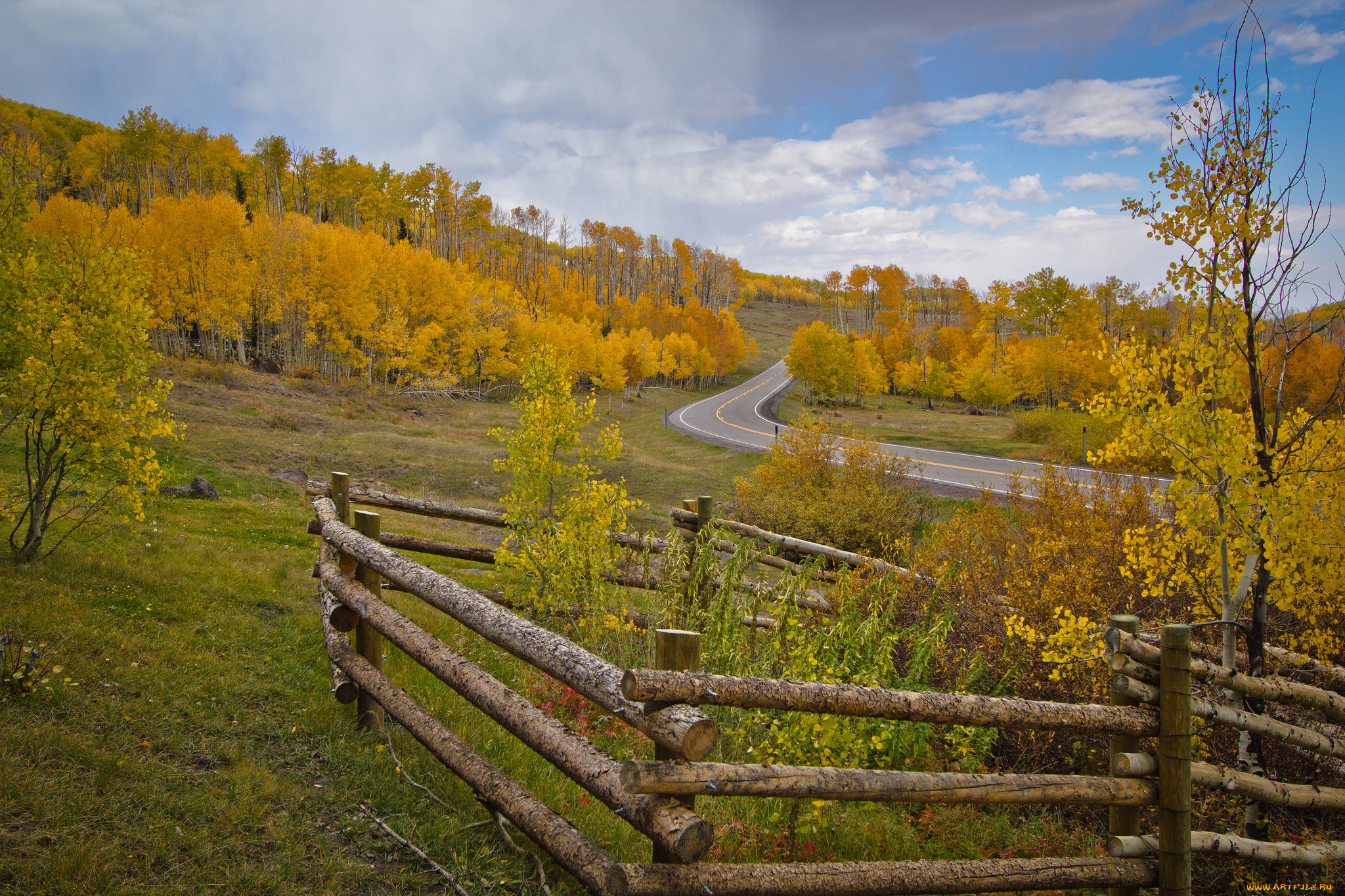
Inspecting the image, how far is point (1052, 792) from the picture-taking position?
314 centimetres

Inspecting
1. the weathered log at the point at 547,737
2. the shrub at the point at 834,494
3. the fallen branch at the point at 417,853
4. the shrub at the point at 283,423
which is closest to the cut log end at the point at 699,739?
the weathered log at the point at 547,737

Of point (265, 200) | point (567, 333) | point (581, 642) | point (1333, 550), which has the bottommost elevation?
point (581, 642)

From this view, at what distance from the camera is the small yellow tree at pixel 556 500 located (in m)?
5.46

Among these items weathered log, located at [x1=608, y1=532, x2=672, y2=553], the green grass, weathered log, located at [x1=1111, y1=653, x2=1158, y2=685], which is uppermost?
the green grass

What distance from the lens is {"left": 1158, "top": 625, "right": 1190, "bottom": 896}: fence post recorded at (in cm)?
326

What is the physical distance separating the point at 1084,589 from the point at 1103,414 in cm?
213

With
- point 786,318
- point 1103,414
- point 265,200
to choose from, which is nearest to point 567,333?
point 265,200

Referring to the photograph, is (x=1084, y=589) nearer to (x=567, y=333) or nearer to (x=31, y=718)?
(x=31, y=718)

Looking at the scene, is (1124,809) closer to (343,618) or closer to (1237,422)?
(1237,422)

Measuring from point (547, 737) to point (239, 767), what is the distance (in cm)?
197

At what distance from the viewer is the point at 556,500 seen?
623cm

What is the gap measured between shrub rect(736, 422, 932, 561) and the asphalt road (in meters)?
1.43

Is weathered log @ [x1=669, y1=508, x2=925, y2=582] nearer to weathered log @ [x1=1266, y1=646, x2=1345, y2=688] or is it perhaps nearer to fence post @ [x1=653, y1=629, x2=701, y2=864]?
weathered log @ [x1=1266, y1=646, x2=1345, y2=688]

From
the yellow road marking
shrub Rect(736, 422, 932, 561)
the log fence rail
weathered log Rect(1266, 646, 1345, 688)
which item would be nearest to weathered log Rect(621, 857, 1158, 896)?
the log fence rail
